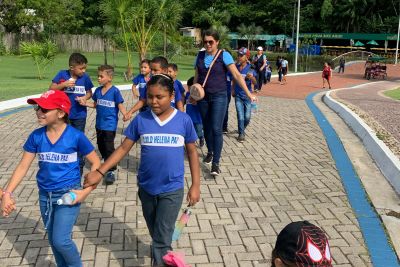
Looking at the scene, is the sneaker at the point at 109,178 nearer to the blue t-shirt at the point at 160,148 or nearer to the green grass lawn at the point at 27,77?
the blue t-shirt at the point at 160,148

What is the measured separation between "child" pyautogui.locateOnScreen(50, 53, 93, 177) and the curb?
13.1 ft

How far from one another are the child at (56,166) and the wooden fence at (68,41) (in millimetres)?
43646

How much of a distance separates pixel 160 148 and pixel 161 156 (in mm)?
58

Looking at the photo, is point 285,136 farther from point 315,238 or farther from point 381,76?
point 381,76

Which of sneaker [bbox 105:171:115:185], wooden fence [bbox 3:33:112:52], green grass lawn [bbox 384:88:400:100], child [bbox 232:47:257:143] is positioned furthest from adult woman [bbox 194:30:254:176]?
wooden fence [bbox 3:33:112:52]

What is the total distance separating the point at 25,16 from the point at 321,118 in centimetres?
4013

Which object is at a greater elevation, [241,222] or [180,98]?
[180,98]

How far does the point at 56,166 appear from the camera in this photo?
10.4 ft

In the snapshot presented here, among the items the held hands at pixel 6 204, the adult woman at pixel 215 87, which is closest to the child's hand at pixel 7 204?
the held hands at pixel 6 204

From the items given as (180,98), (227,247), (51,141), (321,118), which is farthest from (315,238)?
(321,118)

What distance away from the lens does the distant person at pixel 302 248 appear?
5.20 ft

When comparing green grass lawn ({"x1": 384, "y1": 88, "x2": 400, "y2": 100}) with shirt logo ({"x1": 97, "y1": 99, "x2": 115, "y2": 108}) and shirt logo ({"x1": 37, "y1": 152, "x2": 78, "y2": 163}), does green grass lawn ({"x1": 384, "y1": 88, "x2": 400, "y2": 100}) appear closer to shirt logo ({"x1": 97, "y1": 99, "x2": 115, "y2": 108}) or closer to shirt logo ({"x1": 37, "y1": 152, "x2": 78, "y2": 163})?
shirt logo ({"x1": 97, "y1": 99, "x2": 115, "y2": 108})

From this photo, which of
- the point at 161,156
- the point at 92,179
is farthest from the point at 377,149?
the point at 92,179

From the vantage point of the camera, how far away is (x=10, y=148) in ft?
24.2
